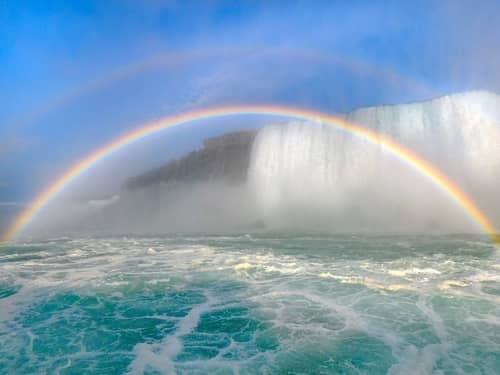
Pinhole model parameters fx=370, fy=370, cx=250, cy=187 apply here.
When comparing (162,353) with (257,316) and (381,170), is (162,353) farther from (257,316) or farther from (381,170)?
(381,170)

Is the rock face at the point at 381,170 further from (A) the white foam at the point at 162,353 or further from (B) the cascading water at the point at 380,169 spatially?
(A) the white foam at the point at 162,353

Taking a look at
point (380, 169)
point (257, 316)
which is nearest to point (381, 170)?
point (380, 169)

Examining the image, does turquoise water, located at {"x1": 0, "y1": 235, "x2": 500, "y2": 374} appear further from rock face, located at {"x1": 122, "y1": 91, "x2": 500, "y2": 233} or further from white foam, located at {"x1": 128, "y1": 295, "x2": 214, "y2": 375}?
rock face, located at {"x1": 122, "y1": 91, "x2": 500, "y2": 233}

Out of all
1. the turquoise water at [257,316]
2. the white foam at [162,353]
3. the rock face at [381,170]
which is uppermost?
the rock face at [381,170]

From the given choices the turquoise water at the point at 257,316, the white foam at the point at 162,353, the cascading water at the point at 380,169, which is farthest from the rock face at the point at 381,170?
the white foam at the point at 162,353

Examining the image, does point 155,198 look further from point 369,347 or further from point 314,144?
point 369,347

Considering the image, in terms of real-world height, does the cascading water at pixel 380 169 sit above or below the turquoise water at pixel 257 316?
above

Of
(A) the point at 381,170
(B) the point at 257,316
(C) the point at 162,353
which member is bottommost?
(C) the point at 162,353

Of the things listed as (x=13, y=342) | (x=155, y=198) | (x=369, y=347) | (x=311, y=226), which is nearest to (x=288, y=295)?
(x=369, y=347)
